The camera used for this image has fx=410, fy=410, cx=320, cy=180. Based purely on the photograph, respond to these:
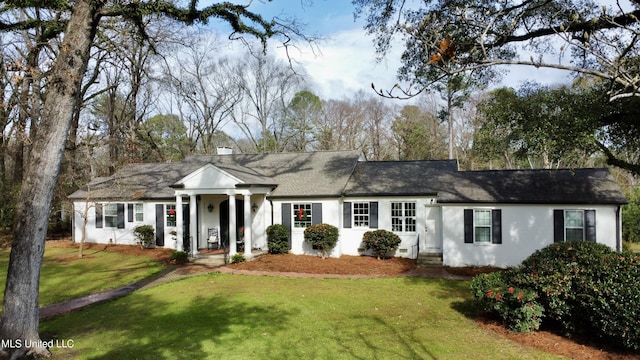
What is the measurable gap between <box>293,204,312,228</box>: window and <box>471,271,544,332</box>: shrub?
10.0m

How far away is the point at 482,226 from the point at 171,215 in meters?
14.6

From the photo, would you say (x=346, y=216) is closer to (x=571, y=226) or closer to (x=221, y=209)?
(x=221, y=209)

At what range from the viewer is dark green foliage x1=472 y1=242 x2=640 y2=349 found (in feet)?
23.2

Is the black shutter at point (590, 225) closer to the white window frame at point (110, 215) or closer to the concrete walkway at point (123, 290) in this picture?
the concrete walkway at point (123, 290)

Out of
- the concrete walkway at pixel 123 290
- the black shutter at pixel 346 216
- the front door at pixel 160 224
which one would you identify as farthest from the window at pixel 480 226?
the front door at pixel 160 224

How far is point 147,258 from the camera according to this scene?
60.2 ft

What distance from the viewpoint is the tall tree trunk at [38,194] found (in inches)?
282

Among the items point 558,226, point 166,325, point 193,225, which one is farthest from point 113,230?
point 558,226

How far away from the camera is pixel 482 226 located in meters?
16.0

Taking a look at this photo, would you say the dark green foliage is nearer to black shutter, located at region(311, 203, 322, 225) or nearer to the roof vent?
black shutter, located at region(311, 203, 322, 225)

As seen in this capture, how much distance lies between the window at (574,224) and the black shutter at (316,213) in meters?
9.25

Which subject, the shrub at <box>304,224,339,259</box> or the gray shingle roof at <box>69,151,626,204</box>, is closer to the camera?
Result: the gray shingle roof at <box>69,151,626,204</box>

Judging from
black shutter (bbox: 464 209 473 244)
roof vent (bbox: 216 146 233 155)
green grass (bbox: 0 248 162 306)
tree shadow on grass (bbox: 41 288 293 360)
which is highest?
roof vent (bbox: 216 146 233 155)

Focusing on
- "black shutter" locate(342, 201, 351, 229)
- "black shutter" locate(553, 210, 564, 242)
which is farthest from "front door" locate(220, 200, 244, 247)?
"black shutter" locate(553, 210, 564, 242)
